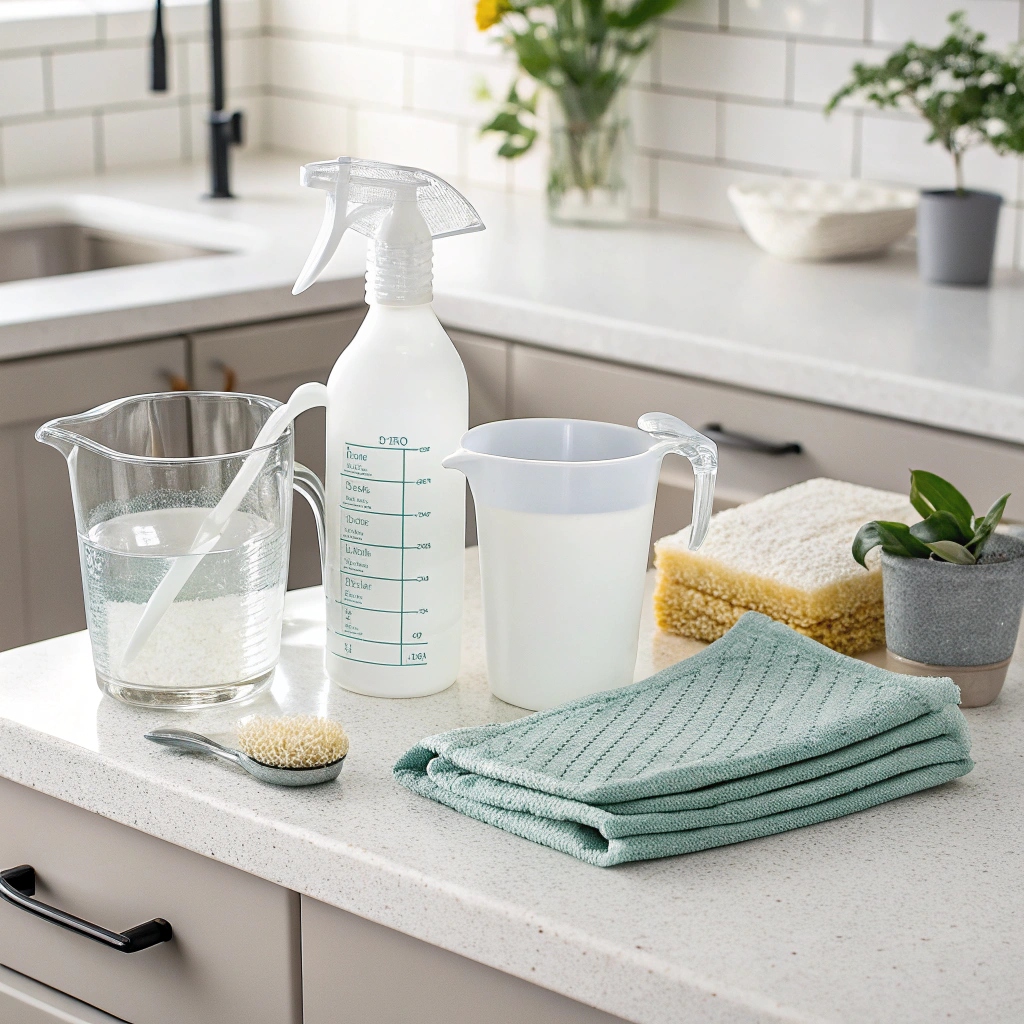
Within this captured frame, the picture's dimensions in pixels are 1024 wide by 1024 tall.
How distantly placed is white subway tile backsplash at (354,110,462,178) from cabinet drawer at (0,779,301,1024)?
85.3 inches

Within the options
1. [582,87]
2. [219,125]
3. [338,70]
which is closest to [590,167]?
[582,87]

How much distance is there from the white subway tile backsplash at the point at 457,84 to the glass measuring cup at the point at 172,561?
2.01 metres

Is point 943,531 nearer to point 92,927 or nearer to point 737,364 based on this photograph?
point 92,927

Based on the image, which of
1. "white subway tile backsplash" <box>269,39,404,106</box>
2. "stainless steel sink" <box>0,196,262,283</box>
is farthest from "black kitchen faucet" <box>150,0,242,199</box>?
"white subway tile backsplash" <box>269,39,404,106</box>

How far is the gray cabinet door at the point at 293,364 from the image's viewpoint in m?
2.07

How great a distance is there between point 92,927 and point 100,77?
2.34 metres

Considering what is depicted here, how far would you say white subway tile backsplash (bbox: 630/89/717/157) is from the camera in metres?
2.62

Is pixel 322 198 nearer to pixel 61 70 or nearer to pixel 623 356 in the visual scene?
pixel 61 70

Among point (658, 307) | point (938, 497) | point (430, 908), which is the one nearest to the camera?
point (430, 908)

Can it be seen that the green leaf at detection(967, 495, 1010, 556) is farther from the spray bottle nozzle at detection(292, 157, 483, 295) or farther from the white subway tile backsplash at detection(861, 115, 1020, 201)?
the white subway tile backsplash at detection(861, 115, 1020, 201)

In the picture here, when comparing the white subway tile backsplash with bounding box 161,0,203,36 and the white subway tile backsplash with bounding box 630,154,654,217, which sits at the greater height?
the white subway tile backsplash with bounding box 161,0,203,36

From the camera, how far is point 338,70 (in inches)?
121

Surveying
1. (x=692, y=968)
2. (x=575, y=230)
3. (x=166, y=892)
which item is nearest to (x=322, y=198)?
(x=575, y=230)

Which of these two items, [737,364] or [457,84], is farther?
[457,84]
